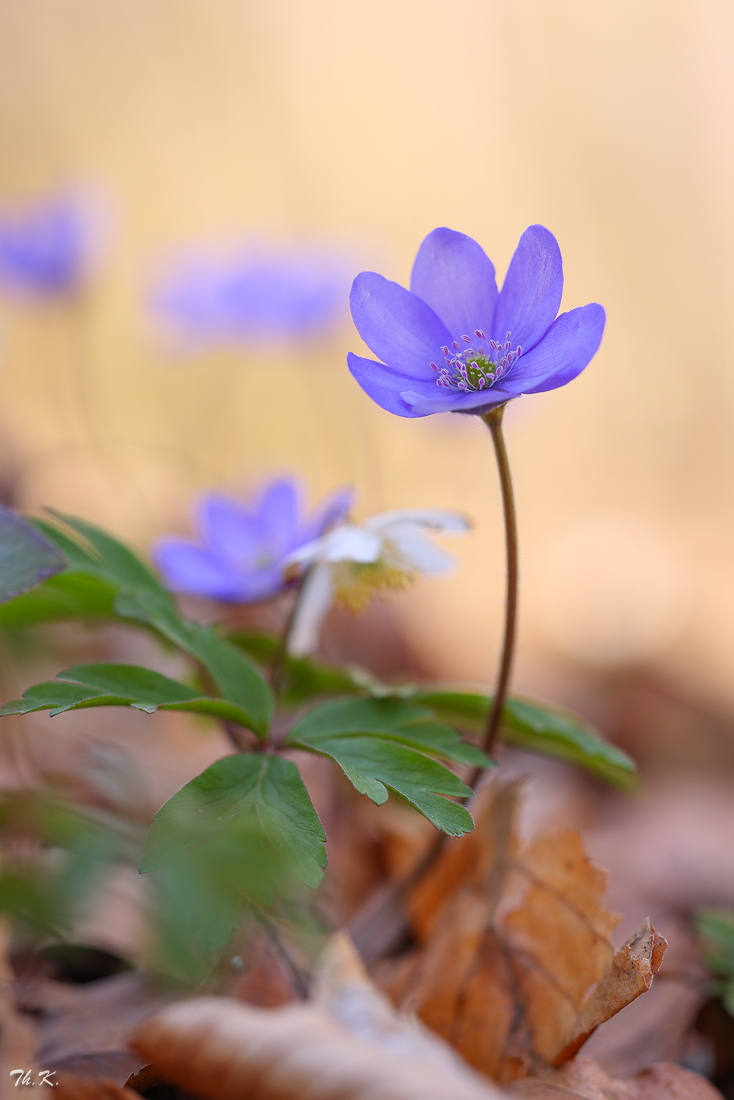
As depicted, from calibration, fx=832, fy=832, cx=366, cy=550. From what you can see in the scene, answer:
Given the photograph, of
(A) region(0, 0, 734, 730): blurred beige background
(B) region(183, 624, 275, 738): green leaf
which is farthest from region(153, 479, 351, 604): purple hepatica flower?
(A) region(0, 0, 734, 730): blurred beige background

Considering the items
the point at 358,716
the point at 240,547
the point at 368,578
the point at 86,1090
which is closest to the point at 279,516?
the point at 240,547

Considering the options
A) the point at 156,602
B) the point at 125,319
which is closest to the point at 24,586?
the point at 156,602

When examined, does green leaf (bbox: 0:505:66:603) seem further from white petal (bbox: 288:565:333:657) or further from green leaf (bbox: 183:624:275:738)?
white petal (bbox: 288:565:333:657)

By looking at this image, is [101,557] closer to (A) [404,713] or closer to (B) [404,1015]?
(A) [404,713]

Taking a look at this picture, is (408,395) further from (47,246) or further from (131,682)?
(47,246)

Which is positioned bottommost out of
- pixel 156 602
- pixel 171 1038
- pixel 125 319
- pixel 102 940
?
pixel 102 940
